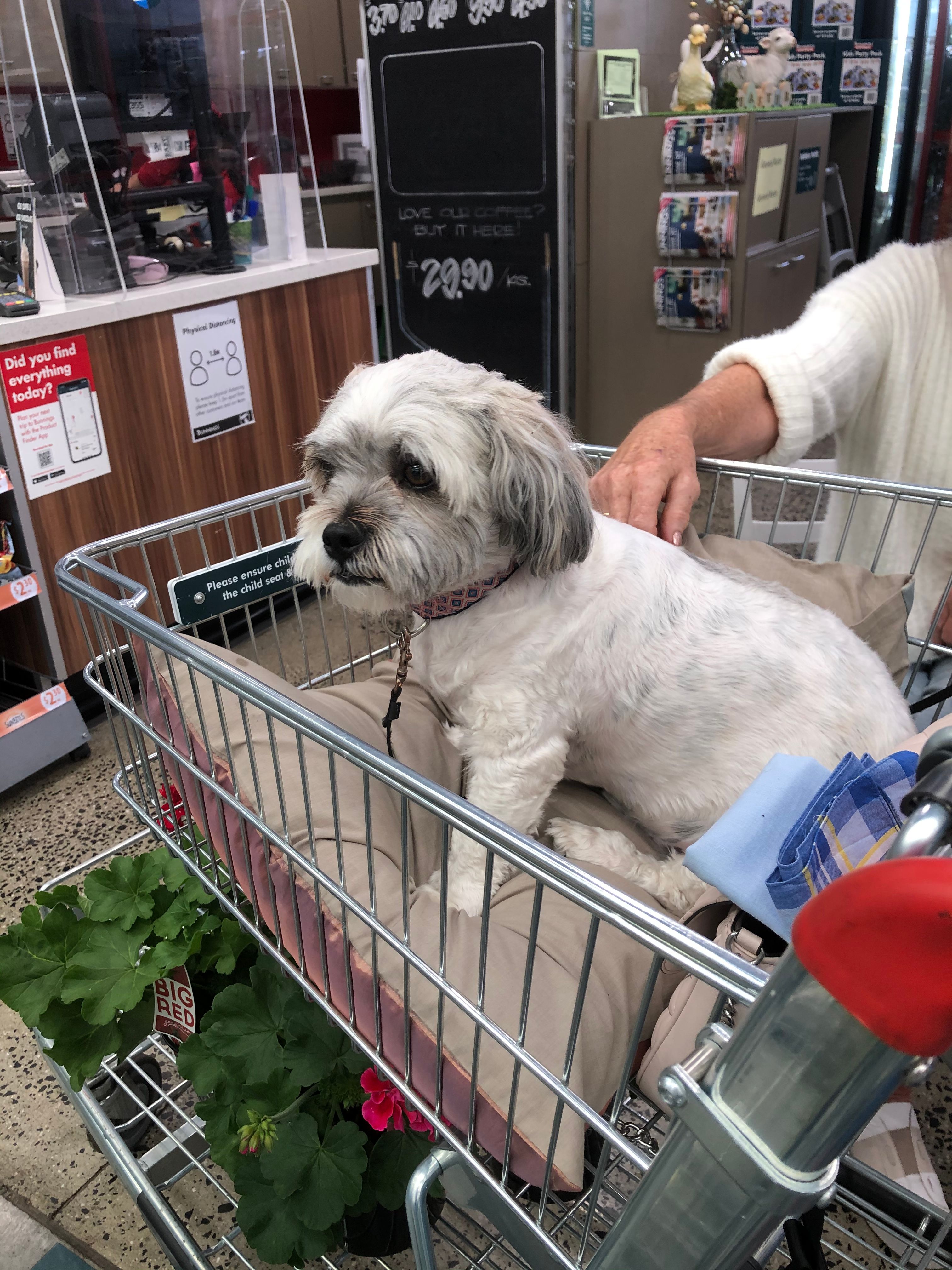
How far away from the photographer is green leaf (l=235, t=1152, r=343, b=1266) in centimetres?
98

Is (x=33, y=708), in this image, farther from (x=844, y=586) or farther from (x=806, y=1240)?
(x=806, y=1240)

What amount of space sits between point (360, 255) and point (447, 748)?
2091mm

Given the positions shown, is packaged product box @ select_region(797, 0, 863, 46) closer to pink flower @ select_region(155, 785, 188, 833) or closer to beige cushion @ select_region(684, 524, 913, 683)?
beige cushion @ select_region(684, 524, 913, 683)

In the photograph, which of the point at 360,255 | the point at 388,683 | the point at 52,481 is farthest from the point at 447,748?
the point at 360,255

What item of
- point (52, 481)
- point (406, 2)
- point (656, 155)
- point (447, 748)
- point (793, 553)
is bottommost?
point (793, 553)

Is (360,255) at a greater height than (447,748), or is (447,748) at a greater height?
(360,255)

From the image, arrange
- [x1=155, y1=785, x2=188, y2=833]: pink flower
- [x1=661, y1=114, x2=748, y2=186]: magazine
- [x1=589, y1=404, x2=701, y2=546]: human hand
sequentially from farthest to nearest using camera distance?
1. [x1=661, y1=114, x2=748, y2=186]: magazine
2. [x1=589, y1=404, x2=701, y2=546]: human hand
3. [x1=155, y1=785, x2=188, y2=833]: pink flower

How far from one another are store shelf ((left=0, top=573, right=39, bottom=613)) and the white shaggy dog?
1150mm

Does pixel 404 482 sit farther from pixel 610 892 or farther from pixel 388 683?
pixel 610 892

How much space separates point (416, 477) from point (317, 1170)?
2.63ft

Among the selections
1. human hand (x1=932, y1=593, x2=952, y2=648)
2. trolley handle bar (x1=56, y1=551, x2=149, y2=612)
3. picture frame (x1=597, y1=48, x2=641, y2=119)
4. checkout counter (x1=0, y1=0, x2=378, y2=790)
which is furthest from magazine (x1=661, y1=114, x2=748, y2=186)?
trolley handle bar (x1=56, y1=551, x2=149, y2=612)

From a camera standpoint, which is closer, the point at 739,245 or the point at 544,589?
the point at 544,589

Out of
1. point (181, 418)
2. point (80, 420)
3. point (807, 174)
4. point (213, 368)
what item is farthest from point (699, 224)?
point (80, 420)

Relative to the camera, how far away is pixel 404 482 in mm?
1025
